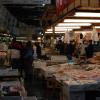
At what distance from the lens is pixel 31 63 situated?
1636cm

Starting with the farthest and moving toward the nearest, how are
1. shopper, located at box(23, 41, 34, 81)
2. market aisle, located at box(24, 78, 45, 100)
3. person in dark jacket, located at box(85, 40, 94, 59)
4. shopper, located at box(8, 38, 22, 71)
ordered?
person in dark jacket, located at box(85, 40, 94, 59)
shopper, located at box(8, 38, 22, 71)
shopper, located at box(23, 41, 34, 81)
market aisle, located at box(24, 78, 45, 100)

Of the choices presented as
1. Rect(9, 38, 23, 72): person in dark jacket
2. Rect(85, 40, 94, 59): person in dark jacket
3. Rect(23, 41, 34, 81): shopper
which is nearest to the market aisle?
Rect(23, 41, 34, 81): shopper

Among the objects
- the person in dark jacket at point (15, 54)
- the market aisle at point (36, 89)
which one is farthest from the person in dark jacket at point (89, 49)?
the market aisle at point (36, 89)

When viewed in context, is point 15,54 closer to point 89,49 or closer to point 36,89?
point 36,89

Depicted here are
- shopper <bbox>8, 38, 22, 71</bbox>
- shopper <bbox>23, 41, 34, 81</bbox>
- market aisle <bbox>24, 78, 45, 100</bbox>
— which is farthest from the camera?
shopper <bbox>8, 38, 22, 71</bbox>

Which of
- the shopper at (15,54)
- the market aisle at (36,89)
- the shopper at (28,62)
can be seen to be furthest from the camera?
the shopper at (15,54)

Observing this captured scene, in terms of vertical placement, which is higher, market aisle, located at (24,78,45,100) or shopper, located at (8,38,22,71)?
shopper, located at (8,38,22,71)

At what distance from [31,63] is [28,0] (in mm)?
9106

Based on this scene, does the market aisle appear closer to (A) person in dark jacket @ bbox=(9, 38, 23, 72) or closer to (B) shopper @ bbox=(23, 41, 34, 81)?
(B) shopper @ bbox=(23, 41, 34, 81)

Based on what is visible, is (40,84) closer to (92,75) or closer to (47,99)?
(47,99)

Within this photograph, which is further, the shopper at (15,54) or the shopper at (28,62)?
the shopper at (15,54)

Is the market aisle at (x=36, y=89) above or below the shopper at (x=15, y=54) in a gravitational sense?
below

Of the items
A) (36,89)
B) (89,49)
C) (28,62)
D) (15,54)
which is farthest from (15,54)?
(89,49)

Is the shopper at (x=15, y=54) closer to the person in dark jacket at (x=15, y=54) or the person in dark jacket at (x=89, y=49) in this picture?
the person in dark jacket at (x=15, y=54)
